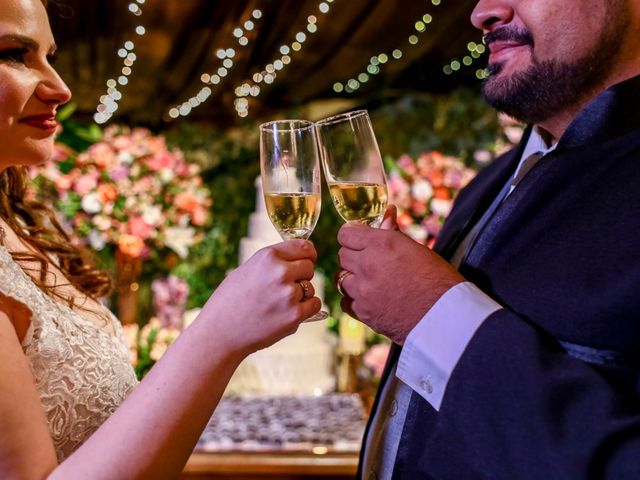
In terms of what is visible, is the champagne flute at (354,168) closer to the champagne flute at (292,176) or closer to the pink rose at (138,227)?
the champagne flute at (292,176)

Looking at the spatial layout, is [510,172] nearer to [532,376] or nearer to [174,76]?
[532,376]

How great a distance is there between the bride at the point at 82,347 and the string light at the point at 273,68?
308cm

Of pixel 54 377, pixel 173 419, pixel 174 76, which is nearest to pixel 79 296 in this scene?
pixel 54 377

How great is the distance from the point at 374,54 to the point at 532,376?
15.3 feet

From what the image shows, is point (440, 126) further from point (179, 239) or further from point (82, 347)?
point (82, 347)

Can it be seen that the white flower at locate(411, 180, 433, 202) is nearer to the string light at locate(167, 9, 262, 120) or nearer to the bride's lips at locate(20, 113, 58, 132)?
the bride's lips at locate(20, 113, 58, 132)

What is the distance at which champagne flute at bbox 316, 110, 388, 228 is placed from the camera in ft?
4.83

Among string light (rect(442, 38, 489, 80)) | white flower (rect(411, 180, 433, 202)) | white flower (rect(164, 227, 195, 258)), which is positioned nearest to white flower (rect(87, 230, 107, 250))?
white flower (rect(164, 227, 195, 258))

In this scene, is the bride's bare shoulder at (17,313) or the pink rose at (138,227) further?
the pink rose at (138,227)

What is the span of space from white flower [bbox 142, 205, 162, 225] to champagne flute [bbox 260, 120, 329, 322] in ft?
5.36

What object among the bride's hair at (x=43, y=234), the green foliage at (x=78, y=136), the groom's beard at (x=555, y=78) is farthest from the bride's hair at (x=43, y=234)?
the green foliage at (x=78, y=136)

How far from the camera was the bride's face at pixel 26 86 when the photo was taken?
1.36m

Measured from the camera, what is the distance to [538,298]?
4.17 feet

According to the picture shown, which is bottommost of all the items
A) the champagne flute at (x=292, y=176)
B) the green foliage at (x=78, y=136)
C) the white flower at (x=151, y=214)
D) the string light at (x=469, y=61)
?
the white flower at (x=151, y=214)
